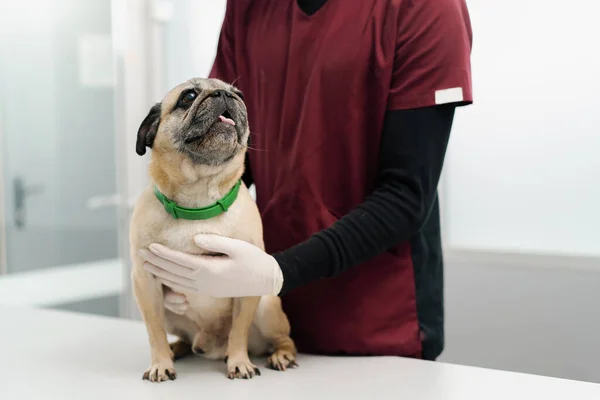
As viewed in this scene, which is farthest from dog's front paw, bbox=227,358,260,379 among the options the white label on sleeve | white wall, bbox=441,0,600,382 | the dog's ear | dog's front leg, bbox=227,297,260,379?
white wall, bbox=441,0,600,382

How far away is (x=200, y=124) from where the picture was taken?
99 centimetres

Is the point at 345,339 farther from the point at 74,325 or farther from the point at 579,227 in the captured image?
the point at 579,227

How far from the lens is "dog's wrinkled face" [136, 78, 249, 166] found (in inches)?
39.0

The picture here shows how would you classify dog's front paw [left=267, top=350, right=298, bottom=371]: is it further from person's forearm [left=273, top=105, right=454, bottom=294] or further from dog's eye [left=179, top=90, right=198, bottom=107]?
dog's eye [left=179, top=90, right=198, bottom=107]

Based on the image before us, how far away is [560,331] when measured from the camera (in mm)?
2117

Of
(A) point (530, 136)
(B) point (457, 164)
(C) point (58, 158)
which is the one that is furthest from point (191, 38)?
(A) point (530, 136)

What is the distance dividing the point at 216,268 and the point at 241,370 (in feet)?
0.63

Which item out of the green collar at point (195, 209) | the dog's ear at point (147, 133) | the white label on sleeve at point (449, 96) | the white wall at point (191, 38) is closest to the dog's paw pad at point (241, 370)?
the green collar at point (195, 209)

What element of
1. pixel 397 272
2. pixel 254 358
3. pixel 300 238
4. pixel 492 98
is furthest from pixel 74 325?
pixel 492 98

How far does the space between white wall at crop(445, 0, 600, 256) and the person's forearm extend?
1.24 metres

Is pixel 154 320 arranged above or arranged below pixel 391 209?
below

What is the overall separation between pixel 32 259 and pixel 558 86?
237 cm

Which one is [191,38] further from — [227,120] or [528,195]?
[227,120]

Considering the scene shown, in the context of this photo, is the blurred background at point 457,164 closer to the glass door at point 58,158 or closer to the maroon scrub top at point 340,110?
the glass door at point 58,158
